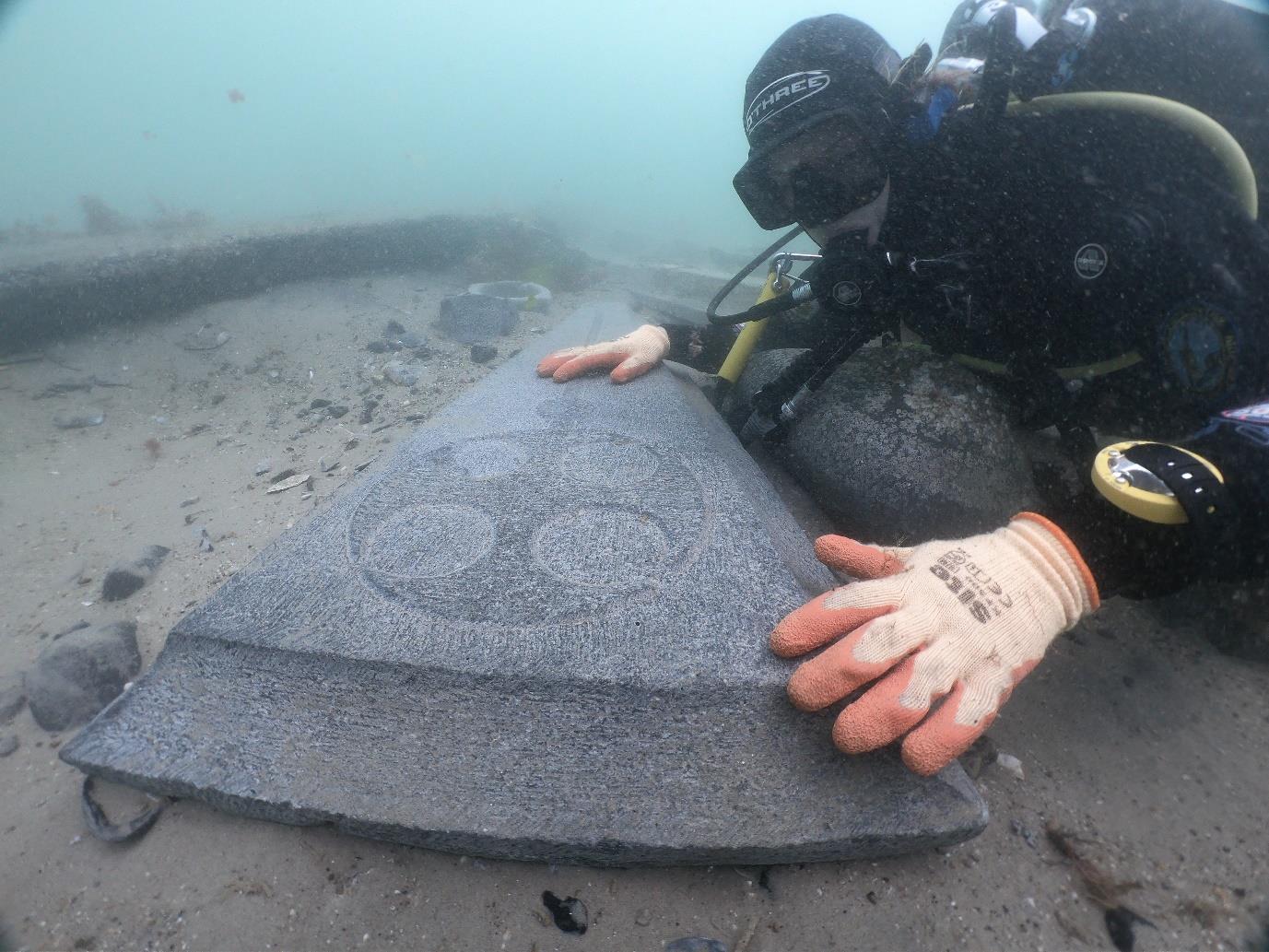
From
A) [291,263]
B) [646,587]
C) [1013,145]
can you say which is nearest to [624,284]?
[291,263]

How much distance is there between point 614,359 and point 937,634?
2.24 m

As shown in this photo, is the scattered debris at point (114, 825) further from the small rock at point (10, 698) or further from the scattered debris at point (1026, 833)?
the scattered debris at point (1026, 833)

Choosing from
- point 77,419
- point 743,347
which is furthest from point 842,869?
point 77,419

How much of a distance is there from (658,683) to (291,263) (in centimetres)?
809

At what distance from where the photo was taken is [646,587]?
165 centimetres

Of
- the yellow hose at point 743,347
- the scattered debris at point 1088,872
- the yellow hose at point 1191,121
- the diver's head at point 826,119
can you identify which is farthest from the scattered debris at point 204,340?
the scattered debris at point 1088,872

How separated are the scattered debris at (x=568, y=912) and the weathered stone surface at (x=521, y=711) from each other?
0.27 ft

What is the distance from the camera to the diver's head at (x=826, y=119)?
203 centimetres

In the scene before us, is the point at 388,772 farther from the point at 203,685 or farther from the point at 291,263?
the point at 291,263

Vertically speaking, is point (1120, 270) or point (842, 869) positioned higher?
point (1120, 270)

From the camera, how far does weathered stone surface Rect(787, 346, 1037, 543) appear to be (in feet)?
7.62

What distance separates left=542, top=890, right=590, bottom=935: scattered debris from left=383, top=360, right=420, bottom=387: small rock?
4.50 metres

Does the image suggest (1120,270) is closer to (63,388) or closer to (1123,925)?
(1123,925)

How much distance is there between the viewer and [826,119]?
2016 mm
